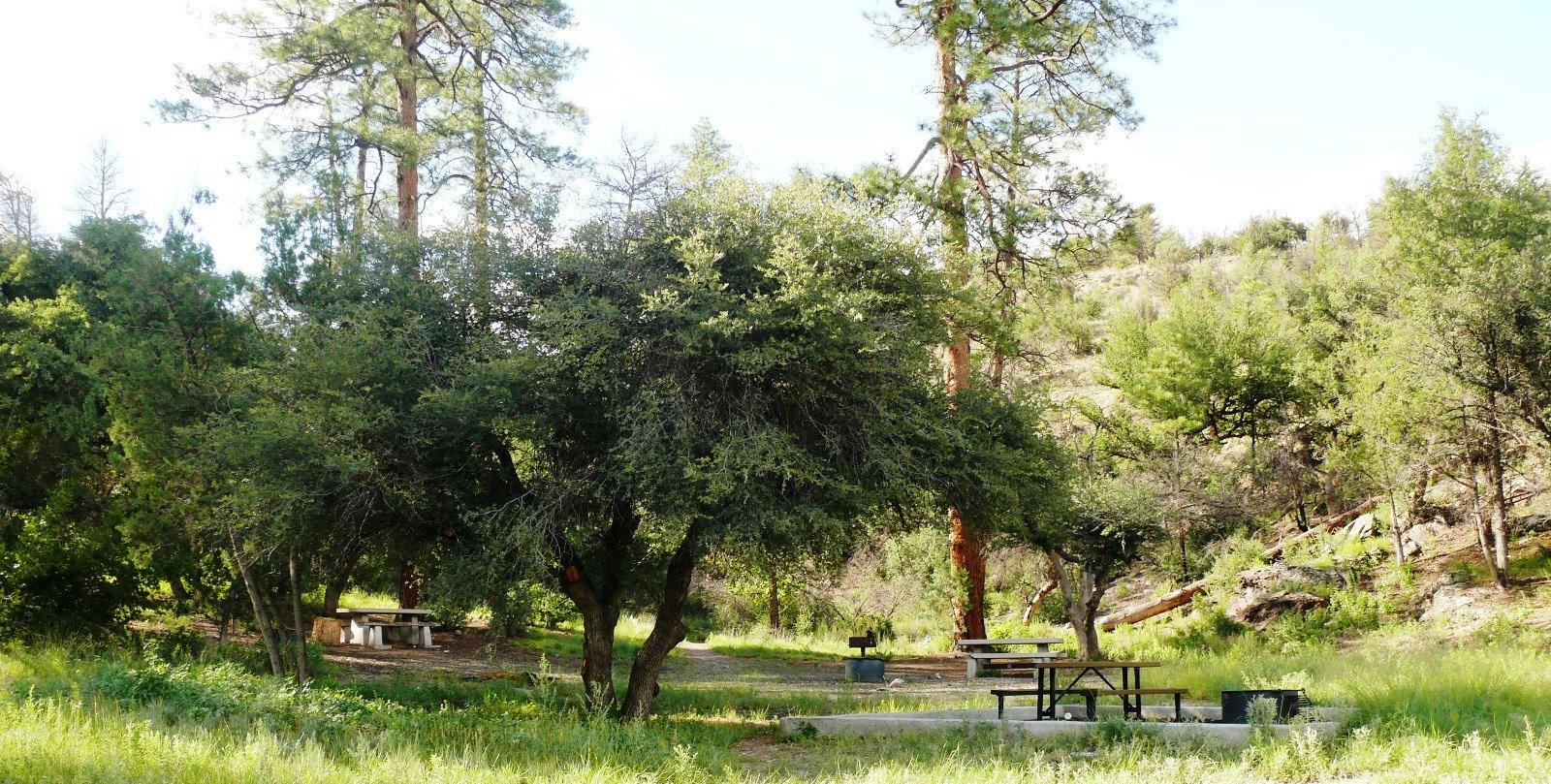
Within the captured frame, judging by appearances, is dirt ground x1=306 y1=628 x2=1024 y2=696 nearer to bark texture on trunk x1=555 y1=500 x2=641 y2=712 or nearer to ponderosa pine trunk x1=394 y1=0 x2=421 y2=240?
bark texture on trunk x1=555 y1=500 x2=641 y2=712

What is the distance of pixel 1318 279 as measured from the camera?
3325cm

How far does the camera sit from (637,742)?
8875mm

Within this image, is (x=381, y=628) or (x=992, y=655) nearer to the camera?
(x=992, y=655)

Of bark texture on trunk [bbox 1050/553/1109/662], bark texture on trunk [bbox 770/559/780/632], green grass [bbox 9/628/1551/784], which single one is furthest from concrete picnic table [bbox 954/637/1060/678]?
bark texture on trunk [bbox 770/559/780/632]

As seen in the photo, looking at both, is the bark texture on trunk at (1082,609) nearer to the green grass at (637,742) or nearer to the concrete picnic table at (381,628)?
the green grass at (637,742)

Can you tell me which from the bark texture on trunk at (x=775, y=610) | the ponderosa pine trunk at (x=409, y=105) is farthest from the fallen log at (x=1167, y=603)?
the ponderosa pine trunk at (x=409, y=105)

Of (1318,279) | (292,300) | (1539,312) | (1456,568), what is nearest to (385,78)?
(292,300)

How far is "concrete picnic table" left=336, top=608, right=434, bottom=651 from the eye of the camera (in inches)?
811

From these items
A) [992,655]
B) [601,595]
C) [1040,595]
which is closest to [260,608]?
[601,595]

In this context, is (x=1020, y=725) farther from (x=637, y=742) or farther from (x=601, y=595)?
(x=601, y=595)

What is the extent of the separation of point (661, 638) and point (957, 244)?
28.8ft

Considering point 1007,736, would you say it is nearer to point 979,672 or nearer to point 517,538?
point 517,538

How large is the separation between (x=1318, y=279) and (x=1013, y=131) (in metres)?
18.0

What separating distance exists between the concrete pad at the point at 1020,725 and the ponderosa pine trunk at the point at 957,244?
20.0ft
